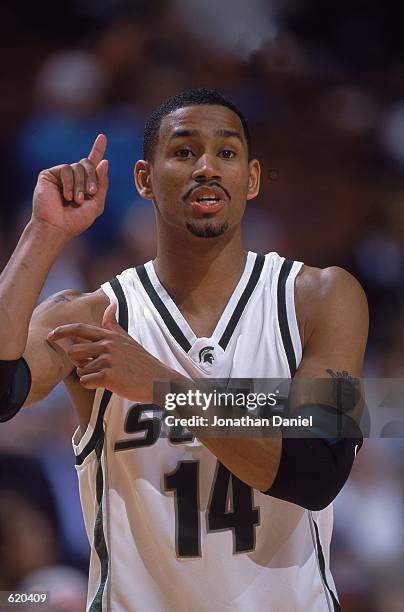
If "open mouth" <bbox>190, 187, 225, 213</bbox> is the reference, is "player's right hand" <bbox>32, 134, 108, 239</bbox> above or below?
below

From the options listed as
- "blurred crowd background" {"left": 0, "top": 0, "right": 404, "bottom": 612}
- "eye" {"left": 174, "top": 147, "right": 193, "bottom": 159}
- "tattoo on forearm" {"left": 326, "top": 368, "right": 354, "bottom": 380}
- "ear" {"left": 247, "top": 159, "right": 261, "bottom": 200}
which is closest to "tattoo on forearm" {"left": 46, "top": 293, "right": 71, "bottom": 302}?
"blurred crowd background" {"left": 0, "top": 0, "right": 404, "bottom": 612}

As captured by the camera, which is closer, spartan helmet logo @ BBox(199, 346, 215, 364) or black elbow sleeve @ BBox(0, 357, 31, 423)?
black elbow sleeve @ BBox(0, 357, 31, 423)

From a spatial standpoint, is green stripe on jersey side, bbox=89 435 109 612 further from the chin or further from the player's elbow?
the chin

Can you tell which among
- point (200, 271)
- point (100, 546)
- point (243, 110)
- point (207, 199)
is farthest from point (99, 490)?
point (243, 110)

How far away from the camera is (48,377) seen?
210 cm

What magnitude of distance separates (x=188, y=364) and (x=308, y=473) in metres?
0.46

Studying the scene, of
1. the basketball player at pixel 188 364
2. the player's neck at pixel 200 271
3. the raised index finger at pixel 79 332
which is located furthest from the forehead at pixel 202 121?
the raised index finger at pixel 79 332

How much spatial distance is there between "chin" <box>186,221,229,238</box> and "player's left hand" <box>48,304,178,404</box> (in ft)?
1.49

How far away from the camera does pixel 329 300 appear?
2209mm

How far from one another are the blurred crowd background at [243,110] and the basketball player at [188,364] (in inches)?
7.3

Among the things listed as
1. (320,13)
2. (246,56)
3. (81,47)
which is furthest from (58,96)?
(320,13)

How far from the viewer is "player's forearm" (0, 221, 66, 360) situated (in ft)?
6.30

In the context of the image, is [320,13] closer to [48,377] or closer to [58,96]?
[58,96]

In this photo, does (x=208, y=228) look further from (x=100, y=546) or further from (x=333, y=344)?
(x=100, y=546)
